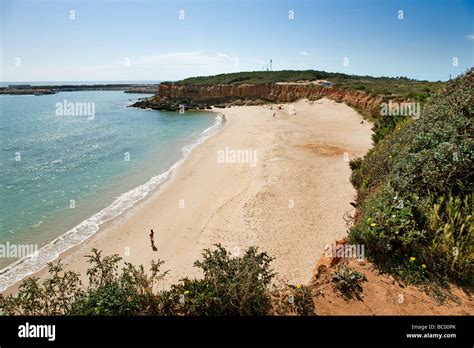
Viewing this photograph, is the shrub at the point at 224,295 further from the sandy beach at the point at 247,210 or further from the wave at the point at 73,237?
the wave at the point at 73,237

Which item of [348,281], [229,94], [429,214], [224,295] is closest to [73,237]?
[224,295]

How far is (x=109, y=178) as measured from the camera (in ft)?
80.4

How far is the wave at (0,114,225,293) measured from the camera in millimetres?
13088

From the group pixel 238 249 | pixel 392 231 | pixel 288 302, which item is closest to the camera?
pixel 288 302

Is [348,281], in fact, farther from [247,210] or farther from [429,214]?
[247,210]

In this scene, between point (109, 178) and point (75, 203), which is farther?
point (109, 178)

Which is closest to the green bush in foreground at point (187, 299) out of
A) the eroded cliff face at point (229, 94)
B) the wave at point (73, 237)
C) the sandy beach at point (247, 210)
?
the sandy beach at point (247, 210)

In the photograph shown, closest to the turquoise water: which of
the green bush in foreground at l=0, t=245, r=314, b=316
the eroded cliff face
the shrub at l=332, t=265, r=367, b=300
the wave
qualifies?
the wave

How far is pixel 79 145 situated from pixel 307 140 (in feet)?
89.9

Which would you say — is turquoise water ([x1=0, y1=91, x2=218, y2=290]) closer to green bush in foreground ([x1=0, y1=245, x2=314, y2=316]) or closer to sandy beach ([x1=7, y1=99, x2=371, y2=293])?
sandy beach ([x1=7, y1=99, x2=371, y2=293])

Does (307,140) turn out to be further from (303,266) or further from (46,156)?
(46,156)

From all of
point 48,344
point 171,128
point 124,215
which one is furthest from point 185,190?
point 171,128

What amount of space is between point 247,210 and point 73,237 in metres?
8.90

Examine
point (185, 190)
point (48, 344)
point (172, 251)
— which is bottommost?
point (172, 251)
